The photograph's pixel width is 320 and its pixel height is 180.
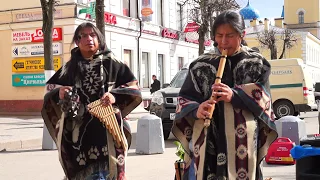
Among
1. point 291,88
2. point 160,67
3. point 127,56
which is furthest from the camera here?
point 160,67

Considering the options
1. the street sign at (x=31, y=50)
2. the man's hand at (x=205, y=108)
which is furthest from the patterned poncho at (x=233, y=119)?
the street sign at (x=31, y=50)

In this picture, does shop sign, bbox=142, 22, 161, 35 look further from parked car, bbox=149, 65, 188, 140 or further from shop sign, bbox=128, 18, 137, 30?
parked car, bbox=149, 65, 188, 140

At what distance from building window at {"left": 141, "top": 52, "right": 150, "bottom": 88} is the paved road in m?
18.6

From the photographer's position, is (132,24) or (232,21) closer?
(232,21)

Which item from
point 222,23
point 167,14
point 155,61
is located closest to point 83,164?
point 222,23

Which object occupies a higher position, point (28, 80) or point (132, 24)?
point (132, 24)

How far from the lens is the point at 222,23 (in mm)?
3223

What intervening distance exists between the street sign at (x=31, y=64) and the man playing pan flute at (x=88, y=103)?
62.9ft

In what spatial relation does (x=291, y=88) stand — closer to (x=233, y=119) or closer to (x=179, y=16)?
(x=233, y=119)

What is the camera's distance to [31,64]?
→ 2319 centimetres

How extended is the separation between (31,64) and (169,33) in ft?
37.2

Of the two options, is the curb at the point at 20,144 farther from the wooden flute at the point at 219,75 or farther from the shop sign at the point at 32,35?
the shop sign at the point at 32,35

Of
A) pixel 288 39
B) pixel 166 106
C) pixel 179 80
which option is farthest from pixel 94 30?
pixel 288 39

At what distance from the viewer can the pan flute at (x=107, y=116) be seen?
3.74 metres
